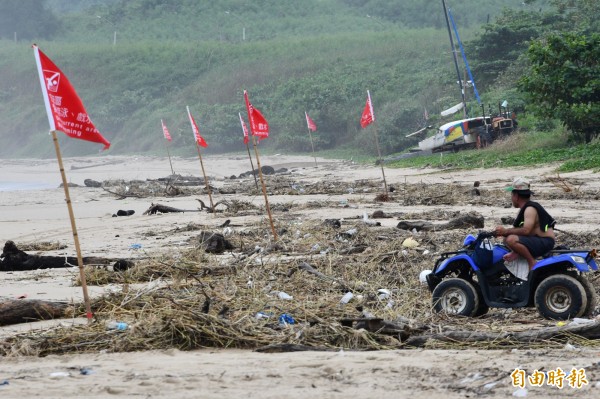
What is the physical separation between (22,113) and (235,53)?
67.0 feet

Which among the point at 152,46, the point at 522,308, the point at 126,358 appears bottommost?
the point at 522,308

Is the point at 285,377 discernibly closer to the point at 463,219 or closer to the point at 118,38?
the point at 463,219

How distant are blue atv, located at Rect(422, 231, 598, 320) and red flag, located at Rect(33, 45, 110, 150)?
10.2ft

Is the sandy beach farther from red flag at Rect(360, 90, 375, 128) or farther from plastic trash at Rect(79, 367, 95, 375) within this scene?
red flag at Rect(360, 90, 375, 128)

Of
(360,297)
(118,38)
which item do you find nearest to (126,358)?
(360,297)

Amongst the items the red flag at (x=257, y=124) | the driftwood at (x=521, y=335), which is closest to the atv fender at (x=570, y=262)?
the driftwood at (x=521, y=335)

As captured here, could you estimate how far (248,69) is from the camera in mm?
79312

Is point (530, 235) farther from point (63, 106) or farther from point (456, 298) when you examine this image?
point (63, 106)

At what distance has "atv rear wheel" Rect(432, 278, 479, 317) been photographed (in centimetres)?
795

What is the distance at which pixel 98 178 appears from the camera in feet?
143

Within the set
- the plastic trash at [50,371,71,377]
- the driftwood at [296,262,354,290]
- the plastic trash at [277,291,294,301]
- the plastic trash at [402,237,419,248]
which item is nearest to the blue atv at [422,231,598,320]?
the driftwood at [296,262,354,290]

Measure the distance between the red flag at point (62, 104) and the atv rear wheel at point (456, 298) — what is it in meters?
3.05

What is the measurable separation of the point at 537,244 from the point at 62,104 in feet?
13.5

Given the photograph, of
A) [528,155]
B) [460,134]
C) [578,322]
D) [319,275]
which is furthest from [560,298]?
[460,134]
